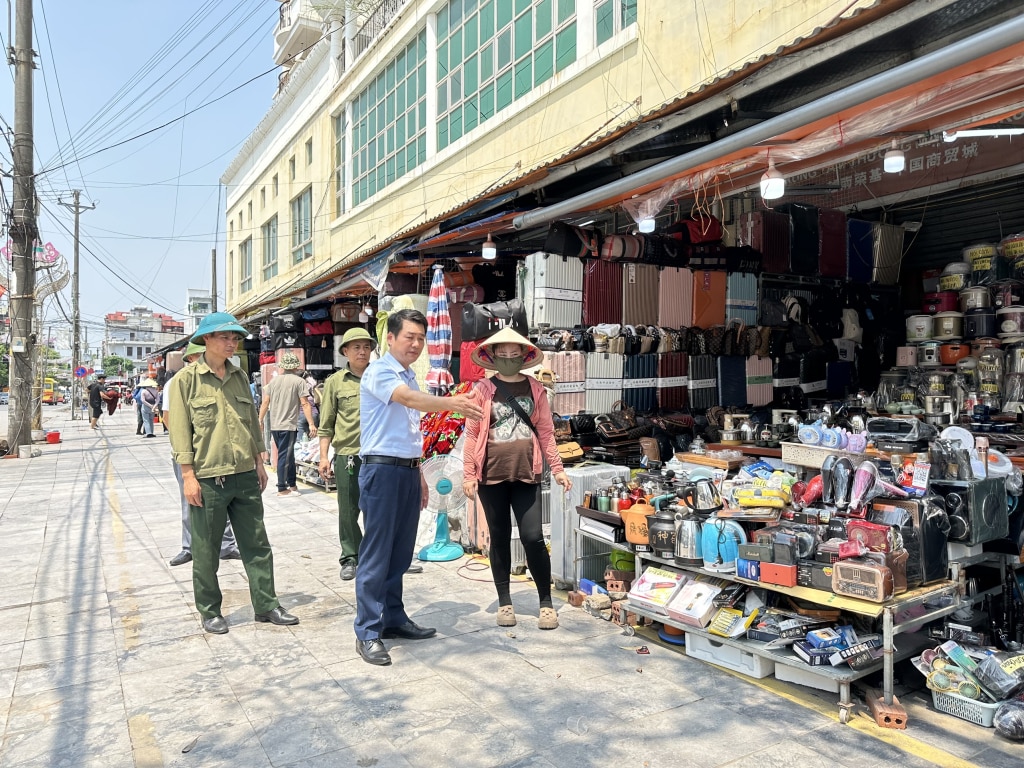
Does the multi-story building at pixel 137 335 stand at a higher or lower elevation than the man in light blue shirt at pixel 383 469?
higher

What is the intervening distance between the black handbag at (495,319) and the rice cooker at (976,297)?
4676 mm

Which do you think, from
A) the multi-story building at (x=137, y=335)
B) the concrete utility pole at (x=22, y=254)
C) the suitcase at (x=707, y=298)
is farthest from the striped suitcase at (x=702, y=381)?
the multi-story building at (x=137, y=335)

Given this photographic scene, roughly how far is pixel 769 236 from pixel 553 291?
114 inches

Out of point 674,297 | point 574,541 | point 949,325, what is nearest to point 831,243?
point 949,325

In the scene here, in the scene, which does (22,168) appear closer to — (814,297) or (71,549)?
(71,549)

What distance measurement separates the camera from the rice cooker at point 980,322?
23.6 feet

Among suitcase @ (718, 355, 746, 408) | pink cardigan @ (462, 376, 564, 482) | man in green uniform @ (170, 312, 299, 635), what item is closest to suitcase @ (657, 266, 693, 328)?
suitcase @ (718, 355, 746, 408)

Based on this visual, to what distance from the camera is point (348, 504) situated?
5.91 m

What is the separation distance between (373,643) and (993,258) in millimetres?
7221

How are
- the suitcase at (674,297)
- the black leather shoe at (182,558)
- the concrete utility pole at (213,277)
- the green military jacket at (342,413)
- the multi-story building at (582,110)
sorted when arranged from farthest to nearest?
1. the concrete utility pole at (213,277)
2. the suitcase at (674,297)
3. the black leather shoe at (182,558)
4. the green military jacket at (342,413)
5. the multi-story building at (582,110)

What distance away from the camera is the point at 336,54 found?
18922 millimetres

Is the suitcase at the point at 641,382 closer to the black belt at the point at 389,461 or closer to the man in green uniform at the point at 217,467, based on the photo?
the black belt at the point at 389,461

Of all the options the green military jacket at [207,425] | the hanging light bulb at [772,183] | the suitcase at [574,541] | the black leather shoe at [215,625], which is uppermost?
the hanging light bulb at [772,183]

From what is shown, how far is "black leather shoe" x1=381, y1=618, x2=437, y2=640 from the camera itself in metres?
4.52
